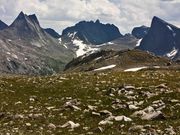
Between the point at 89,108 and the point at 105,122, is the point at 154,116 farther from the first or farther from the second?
the point at 89,108

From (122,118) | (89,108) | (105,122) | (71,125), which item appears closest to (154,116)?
(122,118)

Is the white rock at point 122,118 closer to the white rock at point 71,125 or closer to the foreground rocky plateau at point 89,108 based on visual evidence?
the foreground rocky plateau at point 89,108

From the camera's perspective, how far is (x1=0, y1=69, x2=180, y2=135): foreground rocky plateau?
2923 cm

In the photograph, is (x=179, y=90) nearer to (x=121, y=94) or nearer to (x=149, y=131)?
(x=121, y=94)

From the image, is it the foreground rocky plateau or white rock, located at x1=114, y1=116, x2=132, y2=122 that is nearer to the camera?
the foreground rocky plateau

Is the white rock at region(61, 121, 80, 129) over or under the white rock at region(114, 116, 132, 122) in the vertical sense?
under

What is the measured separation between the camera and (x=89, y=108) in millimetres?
35406

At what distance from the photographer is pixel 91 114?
33531mm

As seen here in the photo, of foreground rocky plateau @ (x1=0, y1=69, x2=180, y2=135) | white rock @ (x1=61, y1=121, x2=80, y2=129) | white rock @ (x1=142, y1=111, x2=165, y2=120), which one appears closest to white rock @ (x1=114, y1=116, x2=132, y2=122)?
foreground rocky plateau @ (x1=0, y1=69, x2=180, y2=135)

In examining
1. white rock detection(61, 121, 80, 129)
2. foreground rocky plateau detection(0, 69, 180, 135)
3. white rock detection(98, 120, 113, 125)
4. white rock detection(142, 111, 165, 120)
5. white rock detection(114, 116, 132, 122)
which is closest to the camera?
foreground rocky plateau detection(0, 69, 180, 135)

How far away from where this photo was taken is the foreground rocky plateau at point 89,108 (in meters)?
29.2

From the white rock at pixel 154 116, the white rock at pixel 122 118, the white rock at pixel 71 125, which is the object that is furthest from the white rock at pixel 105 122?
the white rock at pixel 154 116

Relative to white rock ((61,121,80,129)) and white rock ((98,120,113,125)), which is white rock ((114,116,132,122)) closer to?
white rock ((98,120,113,125))

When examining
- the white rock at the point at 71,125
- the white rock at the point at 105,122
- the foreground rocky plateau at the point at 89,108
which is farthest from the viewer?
the white rock at the point at 105,122
